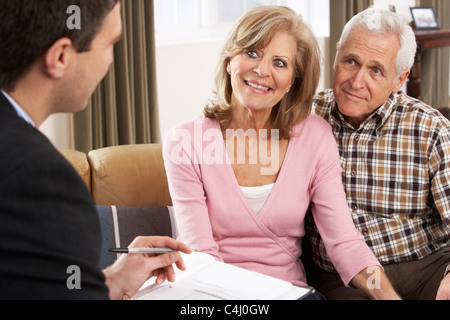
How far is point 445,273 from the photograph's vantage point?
1558 mm

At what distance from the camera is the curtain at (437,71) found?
15.9 feet

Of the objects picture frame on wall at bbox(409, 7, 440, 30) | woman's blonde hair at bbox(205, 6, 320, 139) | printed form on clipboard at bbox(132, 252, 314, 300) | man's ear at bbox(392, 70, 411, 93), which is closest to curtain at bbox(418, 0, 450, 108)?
picture frame on wall at bbox(409, 7, 440, 30)

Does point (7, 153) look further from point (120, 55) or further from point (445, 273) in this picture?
point (120, 55)

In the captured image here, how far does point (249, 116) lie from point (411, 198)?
0.54m

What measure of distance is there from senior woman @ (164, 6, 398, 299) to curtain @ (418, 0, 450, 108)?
3.55 metres

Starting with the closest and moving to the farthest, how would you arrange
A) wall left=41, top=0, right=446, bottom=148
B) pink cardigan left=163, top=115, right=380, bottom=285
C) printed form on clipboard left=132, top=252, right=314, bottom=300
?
printed form on clipboard left=132, top=252, right=314, bottom=300
pink cardigan left=163, top=115, right=380, bottom=285
wall left=41, top=0, right=446, bottom=148

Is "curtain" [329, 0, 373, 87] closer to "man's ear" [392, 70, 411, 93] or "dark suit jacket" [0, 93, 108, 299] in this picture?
"man's ear" [392, 70, 411, 93]

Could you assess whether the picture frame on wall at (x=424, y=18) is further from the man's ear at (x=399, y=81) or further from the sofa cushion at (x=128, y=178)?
the sofa cushion at (x=128, y=178)

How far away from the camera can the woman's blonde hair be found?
1.58 metres

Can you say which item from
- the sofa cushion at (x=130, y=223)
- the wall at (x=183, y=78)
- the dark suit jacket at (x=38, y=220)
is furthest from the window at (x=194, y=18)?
the dark suit jacket at (x=38, y=220)

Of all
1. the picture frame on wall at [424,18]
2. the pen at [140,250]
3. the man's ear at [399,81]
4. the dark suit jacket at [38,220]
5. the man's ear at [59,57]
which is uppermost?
the picture frame on wall at [424,18]

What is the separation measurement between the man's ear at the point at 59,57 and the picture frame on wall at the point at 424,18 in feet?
13.1

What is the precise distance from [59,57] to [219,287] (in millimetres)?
500
